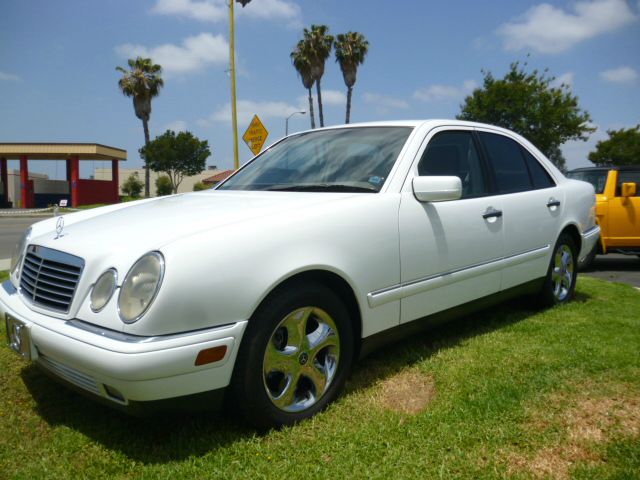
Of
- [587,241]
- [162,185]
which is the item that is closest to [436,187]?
[587,241]

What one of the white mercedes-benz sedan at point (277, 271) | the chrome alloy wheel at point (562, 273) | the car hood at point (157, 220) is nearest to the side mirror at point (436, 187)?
the white mercedes-benz sedan at point (277, 271)

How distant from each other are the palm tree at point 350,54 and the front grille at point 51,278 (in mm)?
31306

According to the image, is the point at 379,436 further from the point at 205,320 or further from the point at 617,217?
the point at 617,217

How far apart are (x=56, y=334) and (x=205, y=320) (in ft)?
2.13

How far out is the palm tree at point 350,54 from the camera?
107ft

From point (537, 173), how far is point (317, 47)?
97.6ft

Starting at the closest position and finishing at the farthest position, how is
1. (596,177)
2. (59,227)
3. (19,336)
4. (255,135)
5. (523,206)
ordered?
(19,336), (59,227), (523,206), (596,177), (255,135)

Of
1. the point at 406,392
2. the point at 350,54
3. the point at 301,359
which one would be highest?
the point at 350,54

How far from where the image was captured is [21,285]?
2799 mm

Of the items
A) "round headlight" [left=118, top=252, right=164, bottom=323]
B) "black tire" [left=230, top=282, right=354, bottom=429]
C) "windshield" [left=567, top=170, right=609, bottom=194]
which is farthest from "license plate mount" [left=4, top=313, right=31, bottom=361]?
"windshield" [left=567, top=170, right=609, bottom=194]

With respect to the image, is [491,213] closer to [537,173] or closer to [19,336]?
[537,173]

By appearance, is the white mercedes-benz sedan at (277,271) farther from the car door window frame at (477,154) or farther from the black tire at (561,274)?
the black tire at (561,274)

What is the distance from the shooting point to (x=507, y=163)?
414 cm

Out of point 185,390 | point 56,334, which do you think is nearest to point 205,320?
point 185,390
